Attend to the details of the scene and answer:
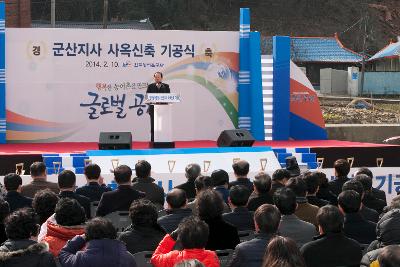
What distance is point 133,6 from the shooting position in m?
46.4

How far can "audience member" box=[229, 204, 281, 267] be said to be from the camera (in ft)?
13.3

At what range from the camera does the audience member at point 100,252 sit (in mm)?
3965

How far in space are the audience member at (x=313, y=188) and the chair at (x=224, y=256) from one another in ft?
5.66

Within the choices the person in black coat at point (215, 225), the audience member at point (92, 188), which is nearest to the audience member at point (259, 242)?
the person in black coat at point (215, 225)

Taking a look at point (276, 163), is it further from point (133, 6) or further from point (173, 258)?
point (133, 6)

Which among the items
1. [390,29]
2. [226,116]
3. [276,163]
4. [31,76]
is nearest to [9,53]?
[31,76]

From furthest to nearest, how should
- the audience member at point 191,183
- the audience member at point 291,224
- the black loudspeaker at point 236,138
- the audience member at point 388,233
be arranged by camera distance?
the black loudspeaker at point 236,138
the audience member at point 191,183
the audience member at point 291,224
the audience member at point 388,233

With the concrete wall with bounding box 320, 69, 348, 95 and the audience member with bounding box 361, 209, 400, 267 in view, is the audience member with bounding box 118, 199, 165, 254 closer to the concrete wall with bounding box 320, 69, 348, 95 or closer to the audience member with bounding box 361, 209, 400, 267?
the audience member with bounding box 361, 209, 400, 267

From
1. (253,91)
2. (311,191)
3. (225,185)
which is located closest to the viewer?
(311,191)

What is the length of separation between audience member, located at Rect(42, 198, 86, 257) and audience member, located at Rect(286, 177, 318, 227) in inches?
69.7

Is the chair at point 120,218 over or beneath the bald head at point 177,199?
beneath

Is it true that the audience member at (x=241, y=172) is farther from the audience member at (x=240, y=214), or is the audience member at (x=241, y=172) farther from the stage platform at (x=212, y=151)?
the stage platform at (x=212, y=151)

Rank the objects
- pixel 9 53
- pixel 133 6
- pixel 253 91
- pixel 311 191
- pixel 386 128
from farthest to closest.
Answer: pixel 133 6
pixel 386 128
pixel 253 91
pixel 9 53
pixel 311 191

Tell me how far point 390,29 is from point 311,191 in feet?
166
